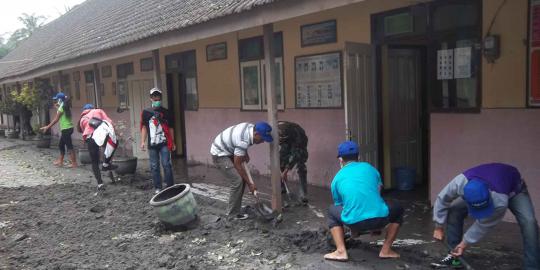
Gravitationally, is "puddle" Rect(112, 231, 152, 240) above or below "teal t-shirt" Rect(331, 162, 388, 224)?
below

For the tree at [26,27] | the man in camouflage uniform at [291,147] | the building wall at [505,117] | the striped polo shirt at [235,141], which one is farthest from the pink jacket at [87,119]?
the tree at [26,27]

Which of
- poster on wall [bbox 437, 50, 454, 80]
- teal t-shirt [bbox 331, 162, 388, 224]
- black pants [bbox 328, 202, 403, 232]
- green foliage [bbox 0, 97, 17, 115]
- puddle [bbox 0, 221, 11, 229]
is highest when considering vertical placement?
poster on wall [bbox 437, 50, 454, 80]

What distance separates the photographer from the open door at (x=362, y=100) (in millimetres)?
6273

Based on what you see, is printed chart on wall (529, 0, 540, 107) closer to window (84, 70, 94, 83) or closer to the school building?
the school building

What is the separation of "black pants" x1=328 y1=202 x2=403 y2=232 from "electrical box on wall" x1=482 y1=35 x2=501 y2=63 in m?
2.21

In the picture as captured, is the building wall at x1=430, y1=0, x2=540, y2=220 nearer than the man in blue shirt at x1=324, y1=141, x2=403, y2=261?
No

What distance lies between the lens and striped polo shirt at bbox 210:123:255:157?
5.71m

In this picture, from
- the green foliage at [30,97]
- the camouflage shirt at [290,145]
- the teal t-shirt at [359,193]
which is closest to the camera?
the teal t-shirt at [359,193]

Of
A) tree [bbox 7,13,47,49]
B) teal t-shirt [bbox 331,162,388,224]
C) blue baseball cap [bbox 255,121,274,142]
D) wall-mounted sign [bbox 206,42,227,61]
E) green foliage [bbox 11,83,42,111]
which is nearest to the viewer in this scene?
teal t-shirt [bbox 331,162,388,224]

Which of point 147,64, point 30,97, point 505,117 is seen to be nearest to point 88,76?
point 30,97

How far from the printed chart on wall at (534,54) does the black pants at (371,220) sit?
203 cm

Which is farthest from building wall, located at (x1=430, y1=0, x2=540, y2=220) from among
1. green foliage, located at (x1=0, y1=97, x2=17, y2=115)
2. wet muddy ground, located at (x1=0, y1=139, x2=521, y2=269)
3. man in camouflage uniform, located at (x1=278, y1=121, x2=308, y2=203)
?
green foliage, located at (x1=0, y1=97, x2=17, y2=115)

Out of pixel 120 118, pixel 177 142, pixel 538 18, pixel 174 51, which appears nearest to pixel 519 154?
pixel 538 18

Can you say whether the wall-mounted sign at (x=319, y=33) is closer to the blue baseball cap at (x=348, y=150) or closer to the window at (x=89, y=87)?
the blue baseball cap at (x=348, y=150)
